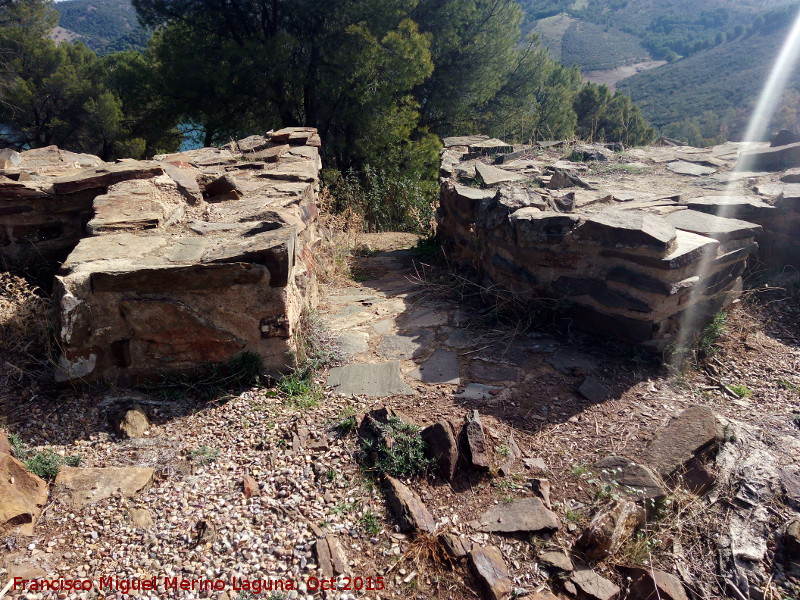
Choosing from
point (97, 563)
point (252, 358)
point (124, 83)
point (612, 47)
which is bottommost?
point (97, 563)

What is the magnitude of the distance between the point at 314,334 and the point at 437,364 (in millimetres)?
745

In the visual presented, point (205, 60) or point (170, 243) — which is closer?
point (170, 243)

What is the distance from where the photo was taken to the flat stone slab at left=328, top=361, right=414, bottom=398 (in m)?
2.76

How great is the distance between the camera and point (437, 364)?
10.1 feet

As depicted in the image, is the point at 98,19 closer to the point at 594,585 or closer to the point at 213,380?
the point at 213,380

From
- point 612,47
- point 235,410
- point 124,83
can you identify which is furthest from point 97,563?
point 612,47

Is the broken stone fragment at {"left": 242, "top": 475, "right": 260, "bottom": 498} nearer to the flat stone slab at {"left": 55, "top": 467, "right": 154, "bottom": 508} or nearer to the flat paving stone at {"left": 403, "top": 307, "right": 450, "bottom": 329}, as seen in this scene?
the flat stone slab at {"left": 55, "top": 467, "right": 154, "bottom": 508}

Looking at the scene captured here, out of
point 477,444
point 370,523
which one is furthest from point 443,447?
point 370,523

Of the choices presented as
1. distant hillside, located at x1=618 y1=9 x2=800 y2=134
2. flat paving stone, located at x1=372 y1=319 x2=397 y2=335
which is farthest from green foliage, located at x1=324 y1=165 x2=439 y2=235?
distant hillside, located at x1=618 y1=9 x2=800 y2=134

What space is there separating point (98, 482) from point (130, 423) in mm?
376

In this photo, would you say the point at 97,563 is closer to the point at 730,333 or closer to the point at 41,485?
the point at 41,485

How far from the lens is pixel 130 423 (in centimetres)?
238

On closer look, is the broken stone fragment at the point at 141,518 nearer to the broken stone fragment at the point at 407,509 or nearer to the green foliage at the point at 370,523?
the green foliage at the point at 370,523

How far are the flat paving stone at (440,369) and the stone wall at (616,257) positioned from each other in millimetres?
701
